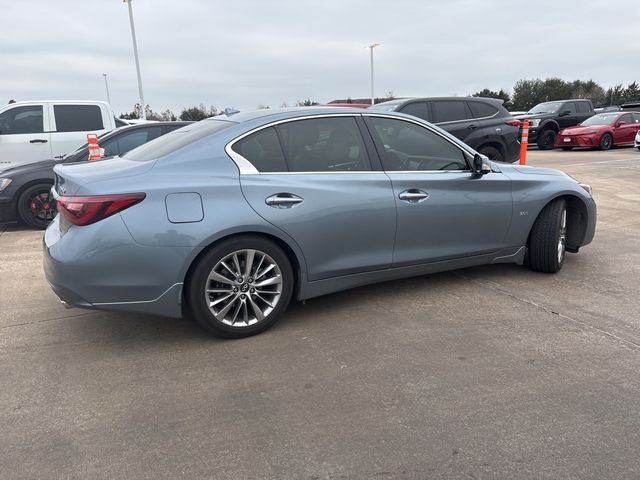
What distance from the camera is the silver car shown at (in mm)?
3180

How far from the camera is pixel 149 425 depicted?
262 centimetres

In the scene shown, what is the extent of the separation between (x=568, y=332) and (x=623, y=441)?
4.07ft

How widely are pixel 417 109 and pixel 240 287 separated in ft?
23.1

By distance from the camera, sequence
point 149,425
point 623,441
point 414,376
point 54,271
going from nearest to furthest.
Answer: point 623,441
point 149,425
point 414,376
point 54,271

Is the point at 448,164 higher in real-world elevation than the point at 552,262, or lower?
higher

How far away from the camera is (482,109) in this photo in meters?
9.98

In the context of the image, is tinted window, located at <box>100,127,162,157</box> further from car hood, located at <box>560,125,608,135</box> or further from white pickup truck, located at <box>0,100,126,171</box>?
car hood, located at <box>560,125,608,135</box>

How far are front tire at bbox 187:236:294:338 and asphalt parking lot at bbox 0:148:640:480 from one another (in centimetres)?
15

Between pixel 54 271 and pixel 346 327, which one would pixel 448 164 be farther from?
pixel 54 271

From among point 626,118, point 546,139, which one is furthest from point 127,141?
point 626,118

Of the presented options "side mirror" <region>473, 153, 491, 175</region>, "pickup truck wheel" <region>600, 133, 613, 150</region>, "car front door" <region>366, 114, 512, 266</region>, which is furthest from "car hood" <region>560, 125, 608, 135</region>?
A: "side mirror" <region>473, 153, 491, 175</region>

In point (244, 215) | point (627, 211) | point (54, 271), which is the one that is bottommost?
point (627, 211)

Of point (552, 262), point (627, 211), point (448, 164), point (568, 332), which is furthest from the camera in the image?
point (627, 211)

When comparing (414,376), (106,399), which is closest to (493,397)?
(414,376)
